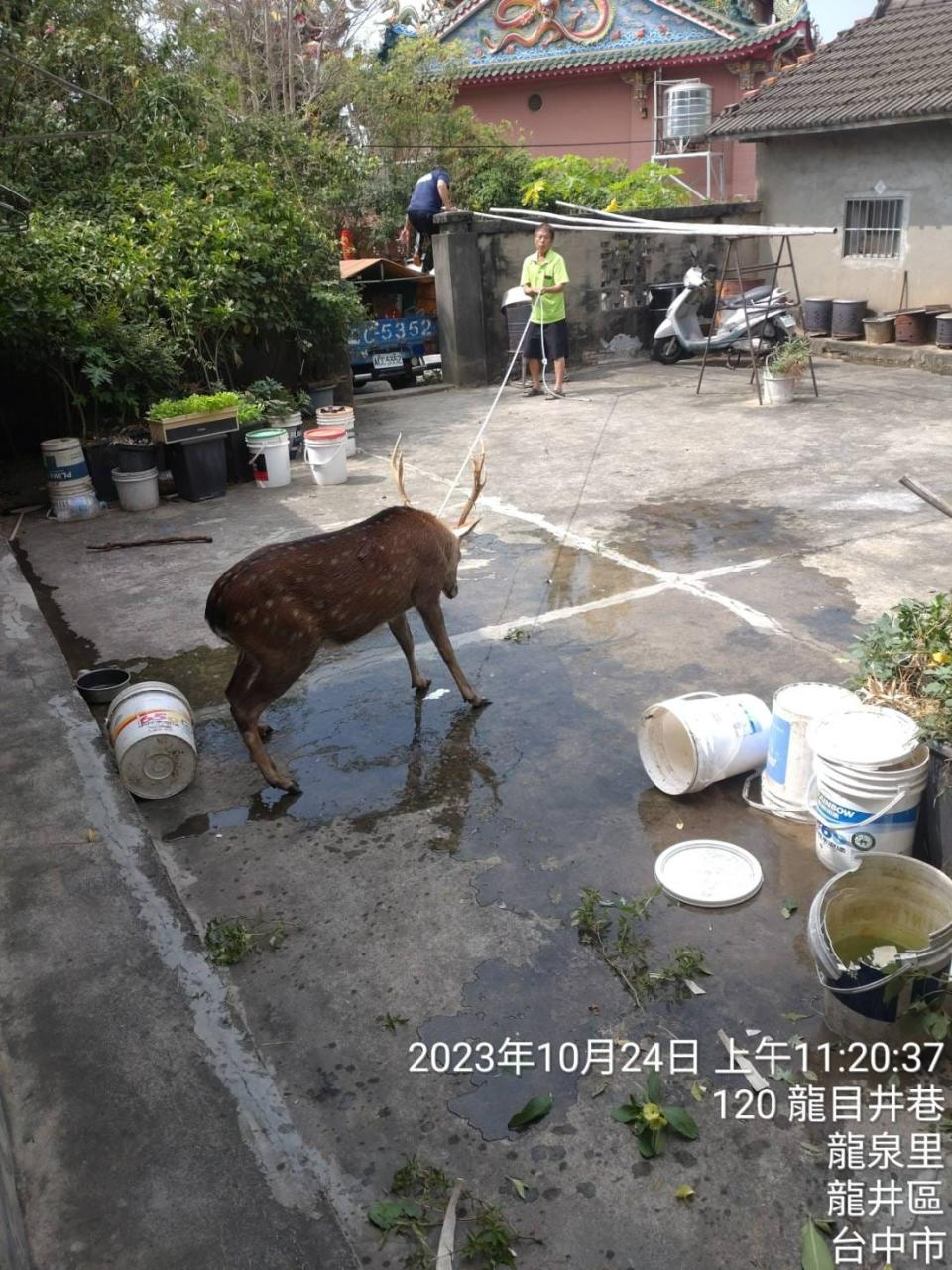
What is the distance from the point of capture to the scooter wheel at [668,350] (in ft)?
48.6

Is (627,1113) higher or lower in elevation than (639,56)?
lower

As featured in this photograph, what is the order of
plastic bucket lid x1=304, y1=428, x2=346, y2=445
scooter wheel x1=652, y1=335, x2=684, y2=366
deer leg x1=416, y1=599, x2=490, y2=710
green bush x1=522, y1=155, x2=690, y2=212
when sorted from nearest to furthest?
deer leg x1=416, y1=599, x2=490, y2=710, plastic bucket lid x1=304, y1=428, x2=346, y2=445, scooter wheel x1=652, y1=335, x2=684, y2=366, green bush x1=522, y1=155, x2=690, y2=212

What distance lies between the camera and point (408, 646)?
553 cm

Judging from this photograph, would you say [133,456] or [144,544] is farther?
[133,456]

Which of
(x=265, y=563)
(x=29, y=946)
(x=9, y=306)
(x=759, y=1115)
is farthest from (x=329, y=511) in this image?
(x=759, y=1115)

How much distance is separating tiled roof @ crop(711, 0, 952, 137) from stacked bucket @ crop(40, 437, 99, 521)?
1079 centimetres

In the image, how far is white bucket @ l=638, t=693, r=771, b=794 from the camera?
436cm

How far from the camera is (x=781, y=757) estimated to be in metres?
4.25

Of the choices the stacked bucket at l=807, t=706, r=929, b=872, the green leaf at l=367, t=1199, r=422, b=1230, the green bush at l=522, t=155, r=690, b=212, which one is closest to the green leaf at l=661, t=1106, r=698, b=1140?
the green leaf at l=367, t=1199, r=422, b=1230

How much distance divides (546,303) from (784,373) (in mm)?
2951

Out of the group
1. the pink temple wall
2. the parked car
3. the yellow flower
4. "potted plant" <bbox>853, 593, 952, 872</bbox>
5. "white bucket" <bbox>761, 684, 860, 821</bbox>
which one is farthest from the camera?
the pink temple wall

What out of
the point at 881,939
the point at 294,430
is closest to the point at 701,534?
the point at 881,939

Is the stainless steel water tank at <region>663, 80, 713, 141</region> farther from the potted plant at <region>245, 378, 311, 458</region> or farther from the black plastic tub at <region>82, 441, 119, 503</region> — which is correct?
the black plastic tub at <region>82, 441, 119, 503</region>

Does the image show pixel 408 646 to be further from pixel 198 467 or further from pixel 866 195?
pixel 866 195
